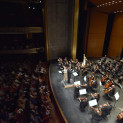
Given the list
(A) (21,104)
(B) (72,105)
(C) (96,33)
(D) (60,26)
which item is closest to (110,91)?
(B) (72,105)

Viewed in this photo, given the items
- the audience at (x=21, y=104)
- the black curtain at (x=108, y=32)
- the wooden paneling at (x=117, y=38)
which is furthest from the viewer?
the black curtain at (x=108, y=32)

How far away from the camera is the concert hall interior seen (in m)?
5.82

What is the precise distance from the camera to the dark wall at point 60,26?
481 inches

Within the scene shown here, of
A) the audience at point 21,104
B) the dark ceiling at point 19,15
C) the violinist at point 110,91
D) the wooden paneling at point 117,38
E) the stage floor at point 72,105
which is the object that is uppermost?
the dark ceiling at point 19,15

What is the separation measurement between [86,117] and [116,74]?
17.5 ft

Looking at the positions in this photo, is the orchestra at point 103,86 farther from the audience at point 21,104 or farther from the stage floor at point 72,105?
the audience at point 21,104

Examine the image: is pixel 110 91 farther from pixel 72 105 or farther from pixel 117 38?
pixel 117 38

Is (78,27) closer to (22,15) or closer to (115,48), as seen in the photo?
(115,48)

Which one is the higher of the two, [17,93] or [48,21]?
[48,21]

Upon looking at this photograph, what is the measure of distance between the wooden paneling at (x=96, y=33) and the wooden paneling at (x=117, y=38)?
1.20 m

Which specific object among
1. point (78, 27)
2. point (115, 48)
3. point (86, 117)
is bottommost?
point (86, 117)

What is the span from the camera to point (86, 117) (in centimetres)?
559

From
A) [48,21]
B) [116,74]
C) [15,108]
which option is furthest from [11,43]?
[116,74]

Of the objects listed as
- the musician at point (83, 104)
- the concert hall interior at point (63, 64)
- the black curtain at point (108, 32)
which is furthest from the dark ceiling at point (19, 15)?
the musician at point (83, 104)
